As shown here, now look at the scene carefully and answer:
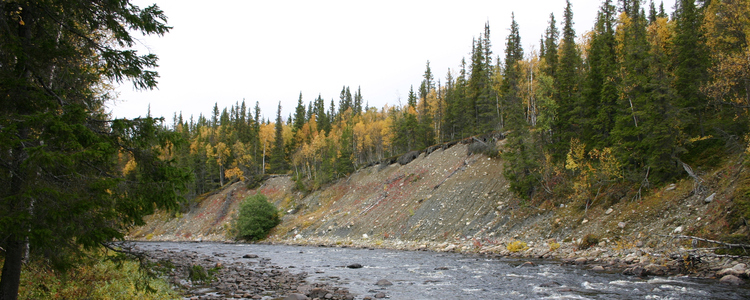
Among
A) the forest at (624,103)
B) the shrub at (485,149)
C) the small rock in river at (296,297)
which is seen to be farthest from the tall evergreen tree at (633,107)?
the small rock in river at (296,297)

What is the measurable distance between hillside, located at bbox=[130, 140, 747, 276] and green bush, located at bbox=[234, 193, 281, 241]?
1.82 metres

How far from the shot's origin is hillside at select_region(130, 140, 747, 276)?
19.5m

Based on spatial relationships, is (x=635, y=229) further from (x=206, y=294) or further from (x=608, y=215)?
(x=206, y=294)

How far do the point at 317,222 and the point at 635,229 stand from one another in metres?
36.8

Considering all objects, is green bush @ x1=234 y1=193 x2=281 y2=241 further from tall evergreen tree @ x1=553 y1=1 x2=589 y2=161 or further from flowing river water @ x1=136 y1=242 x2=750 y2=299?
tall evergreen tree @ x1=553 y1=1 x2=589 y2=161

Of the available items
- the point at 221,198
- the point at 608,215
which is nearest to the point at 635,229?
the point at 608,215

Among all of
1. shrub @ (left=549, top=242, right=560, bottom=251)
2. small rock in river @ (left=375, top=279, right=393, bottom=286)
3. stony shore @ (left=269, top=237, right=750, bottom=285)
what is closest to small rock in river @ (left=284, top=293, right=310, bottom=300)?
small rock in river @ (left=375, top=279, right=393, bottom=286)

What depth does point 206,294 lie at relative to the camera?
13.2 metres

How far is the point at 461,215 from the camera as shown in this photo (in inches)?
1384

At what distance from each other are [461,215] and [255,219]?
3014 cm

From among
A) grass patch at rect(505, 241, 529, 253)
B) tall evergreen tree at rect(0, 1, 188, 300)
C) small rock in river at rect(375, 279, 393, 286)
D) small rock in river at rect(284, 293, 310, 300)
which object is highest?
tall evergreen tree at rect(0, 1, 188, 300)

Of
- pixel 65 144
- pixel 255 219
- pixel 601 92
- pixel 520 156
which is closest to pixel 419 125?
pixel 255 219

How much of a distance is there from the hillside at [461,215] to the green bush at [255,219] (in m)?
1.82

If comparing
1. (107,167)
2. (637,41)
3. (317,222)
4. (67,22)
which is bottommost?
(317,222)
